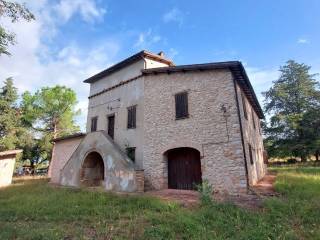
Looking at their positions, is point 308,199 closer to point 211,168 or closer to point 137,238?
point 211,168

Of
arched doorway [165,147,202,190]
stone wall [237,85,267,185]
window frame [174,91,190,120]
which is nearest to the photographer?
stone wall [237,85,267,185]

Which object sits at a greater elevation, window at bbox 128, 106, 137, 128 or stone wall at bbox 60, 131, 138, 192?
window at bbox 128, 106, 137, 128

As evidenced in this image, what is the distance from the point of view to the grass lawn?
535 centimetres

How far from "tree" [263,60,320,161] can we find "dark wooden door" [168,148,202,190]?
67.0 ft

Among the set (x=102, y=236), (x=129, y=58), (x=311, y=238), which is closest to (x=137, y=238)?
(x=102, y=236)

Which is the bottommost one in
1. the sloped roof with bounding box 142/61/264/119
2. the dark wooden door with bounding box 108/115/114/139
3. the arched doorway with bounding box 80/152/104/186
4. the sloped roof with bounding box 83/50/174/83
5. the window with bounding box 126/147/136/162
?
the arched doorway with bounding box 80/152/104/186

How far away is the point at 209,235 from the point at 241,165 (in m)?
5.11

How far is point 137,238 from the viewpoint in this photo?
523 cm

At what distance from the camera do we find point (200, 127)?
36.1ft

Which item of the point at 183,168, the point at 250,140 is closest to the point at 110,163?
the point at 183,168

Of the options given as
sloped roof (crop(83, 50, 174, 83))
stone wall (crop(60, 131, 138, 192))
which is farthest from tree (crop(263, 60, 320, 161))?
stone wall (crop(60, 131, 138, 192))

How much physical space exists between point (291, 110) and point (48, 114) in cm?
3284

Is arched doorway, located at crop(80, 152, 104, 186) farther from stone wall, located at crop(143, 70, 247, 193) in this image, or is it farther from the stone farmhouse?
stone wall, located at crop(143, 70, 247, 193)

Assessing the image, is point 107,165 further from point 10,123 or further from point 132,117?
point 10,123
